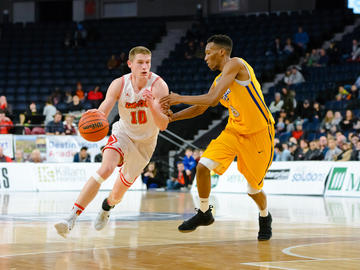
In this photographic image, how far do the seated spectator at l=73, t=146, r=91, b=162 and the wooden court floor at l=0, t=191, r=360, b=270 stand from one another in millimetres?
6721

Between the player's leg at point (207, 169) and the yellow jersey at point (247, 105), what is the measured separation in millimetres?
233

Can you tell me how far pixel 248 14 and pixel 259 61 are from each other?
15.7 ft

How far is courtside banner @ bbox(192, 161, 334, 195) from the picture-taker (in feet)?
50.5

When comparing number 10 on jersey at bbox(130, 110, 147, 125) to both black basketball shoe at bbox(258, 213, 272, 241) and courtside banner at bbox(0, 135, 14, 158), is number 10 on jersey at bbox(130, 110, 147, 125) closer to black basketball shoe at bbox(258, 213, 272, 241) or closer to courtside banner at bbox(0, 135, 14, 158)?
black basketball shoe at bbox(258, 213, 272, 241)

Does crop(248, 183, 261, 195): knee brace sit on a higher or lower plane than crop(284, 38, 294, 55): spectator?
lower

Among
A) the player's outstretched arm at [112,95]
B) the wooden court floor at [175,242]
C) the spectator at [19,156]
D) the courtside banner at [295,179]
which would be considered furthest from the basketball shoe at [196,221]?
the spectator at [19,156]

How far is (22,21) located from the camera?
2900 centimetres

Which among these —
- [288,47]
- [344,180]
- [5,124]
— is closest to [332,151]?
[344,180]

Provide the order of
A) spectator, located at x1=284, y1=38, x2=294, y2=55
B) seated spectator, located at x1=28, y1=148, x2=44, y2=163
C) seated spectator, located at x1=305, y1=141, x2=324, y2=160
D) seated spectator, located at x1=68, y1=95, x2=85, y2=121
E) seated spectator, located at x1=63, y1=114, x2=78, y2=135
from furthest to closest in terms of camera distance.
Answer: spectator, located at x1=284, y1=38, x2=294, y2=55 → seated spectator, located at x1=68, y1=95, x2=85, y2=121 → seated spectator, located at x1=63, y1=114, x2=78, y2=135 → seated spectator, located at x1=28, y1=148, x2=44, y2=163 → seated spectator, located at x1=305, y1=141, x2=324, y2=160

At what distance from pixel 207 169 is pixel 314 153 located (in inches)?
399

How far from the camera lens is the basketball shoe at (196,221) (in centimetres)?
633

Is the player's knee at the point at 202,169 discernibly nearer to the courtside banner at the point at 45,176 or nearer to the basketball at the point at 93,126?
the basketball at the point at 93,126

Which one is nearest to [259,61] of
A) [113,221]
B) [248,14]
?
[248,14]

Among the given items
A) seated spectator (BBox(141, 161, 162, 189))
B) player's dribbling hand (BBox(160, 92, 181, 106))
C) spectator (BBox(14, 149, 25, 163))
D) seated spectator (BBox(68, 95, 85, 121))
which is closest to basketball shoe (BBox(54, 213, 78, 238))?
player's dribbling hand (BBox(160, 92, 181, 106))
